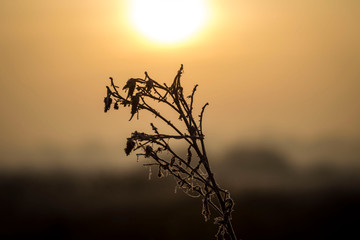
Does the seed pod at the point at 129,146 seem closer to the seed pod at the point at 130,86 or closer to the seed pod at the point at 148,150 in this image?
the seed pod at the point at 148,150

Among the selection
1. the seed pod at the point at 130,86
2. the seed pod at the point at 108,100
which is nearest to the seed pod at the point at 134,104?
the seed pod at the point at 130,86

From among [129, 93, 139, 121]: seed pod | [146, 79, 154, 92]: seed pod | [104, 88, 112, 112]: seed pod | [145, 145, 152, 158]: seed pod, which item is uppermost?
[146, 79, 154, 92]: seed pod

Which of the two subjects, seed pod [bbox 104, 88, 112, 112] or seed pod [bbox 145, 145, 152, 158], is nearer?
seed pod [bbox 145, 145, 152, 158]

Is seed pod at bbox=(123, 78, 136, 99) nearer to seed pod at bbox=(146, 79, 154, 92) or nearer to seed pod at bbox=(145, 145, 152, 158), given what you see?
seed pod at bbox=(146, 79, 154, 92)

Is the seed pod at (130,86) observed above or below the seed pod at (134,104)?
above

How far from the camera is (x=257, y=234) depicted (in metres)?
15.3

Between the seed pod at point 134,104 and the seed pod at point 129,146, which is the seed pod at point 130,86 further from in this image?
the seed pod at point 129,146

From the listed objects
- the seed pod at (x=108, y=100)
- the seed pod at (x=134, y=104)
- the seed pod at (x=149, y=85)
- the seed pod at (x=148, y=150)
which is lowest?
the seed pod at (x=148, y=150)

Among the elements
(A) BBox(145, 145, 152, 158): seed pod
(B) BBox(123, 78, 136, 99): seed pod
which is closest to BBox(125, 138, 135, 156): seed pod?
(A) BBox(145, 145, 152, 158): seed pod

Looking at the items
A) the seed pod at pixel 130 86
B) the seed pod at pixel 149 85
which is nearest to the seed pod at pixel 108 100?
the seed pod at pixel 130 86

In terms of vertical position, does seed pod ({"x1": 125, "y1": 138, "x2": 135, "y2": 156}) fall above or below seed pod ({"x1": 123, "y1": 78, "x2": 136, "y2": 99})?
below

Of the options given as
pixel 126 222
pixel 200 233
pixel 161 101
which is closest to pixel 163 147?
pixel 161 101

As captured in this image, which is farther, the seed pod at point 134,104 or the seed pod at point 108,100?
the seed pod at point 108,100

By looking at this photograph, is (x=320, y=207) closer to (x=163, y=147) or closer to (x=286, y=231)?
(x=286, y=231)
